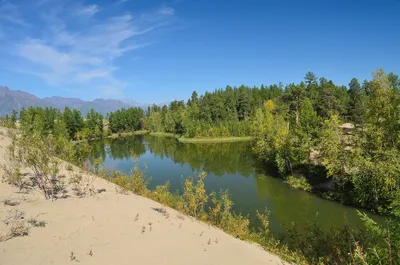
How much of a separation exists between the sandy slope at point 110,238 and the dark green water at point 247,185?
6125 mm

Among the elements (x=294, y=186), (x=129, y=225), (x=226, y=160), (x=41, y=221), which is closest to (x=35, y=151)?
(x=41, y=221)

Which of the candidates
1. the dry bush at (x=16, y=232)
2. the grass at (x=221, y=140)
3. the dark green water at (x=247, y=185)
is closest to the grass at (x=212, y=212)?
the dark green water at (x=247, y=185)

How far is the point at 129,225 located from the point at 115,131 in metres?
101

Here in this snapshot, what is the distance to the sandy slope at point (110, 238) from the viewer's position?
6086 millimetres

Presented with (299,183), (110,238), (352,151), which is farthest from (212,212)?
(299,183)

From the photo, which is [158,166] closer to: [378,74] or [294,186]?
[294,186]

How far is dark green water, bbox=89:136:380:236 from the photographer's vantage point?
20.3 m

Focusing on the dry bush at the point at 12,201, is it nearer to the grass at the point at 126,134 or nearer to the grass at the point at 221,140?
the grass at the point at 221,140

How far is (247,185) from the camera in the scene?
96.6 feet

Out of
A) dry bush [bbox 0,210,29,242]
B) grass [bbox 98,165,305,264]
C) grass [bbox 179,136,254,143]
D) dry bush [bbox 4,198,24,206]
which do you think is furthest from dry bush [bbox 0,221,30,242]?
grass [bbox 179,136,254,143]

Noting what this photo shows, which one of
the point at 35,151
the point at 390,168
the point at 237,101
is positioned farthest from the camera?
the point at 237,101

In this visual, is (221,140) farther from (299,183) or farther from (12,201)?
(12,201)

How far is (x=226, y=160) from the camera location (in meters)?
45.8

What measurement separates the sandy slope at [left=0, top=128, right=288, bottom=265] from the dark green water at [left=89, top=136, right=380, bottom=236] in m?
6.12
